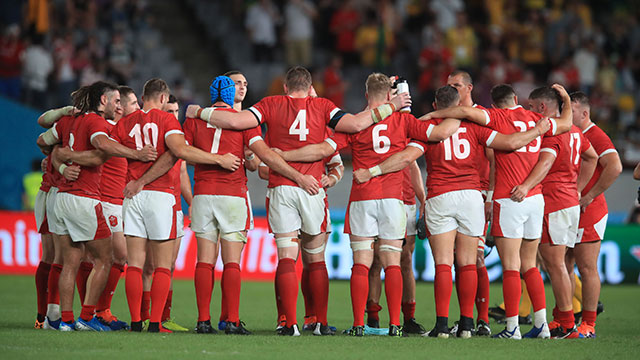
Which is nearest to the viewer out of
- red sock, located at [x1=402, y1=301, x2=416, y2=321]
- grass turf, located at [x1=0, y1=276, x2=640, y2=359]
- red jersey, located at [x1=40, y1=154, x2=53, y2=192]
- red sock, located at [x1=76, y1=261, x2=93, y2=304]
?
grass turf, located at [x1=0, y1=276, x2=640, y2=359]

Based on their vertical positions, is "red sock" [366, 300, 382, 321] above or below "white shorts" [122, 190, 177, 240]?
below

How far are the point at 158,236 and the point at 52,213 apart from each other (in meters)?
1.33

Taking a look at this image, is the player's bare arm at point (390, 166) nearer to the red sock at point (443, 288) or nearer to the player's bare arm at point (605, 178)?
the red sock at point (443, 288)

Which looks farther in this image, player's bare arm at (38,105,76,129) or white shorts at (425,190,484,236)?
player's bare arm at (38,105,76,129)

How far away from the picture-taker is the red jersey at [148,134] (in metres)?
9.32

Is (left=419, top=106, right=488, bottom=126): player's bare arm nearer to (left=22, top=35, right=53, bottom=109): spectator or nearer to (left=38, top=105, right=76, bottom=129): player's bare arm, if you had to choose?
(left=38, top=105, right=76, bottom=129): player's bare arm

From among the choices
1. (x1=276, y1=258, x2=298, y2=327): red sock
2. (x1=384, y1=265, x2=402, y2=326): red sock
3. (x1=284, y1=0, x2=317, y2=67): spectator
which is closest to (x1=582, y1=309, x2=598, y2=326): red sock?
(x1=384, y1=265, x2=402, y2=326): red sock

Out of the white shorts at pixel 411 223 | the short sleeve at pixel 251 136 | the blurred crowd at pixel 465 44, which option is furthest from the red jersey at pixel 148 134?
the blurred crowd at pixel 465 44

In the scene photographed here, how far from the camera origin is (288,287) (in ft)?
29.8

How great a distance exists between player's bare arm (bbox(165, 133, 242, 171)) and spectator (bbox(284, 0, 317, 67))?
13.3m

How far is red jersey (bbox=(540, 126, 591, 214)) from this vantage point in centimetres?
966

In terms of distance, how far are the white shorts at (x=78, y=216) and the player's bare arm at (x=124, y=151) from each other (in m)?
0.64

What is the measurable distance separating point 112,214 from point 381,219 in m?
3.23

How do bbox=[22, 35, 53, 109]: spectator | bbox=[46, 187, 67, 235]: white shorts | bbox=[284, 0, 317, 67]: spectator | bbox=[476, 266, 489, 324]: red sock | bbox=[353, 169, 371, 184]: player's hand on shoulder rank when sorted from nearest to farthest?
bbox=[353, 169, 371, 184]: player's hand on shoulder → bbox=[46, 187, 67, 235]: white shorts → bbox=[476, 266, 489, 324]: red sock → bbox=[22, 35, 53, 109]: spectator → bbox=[284, 0, 317, 67]: spectator
